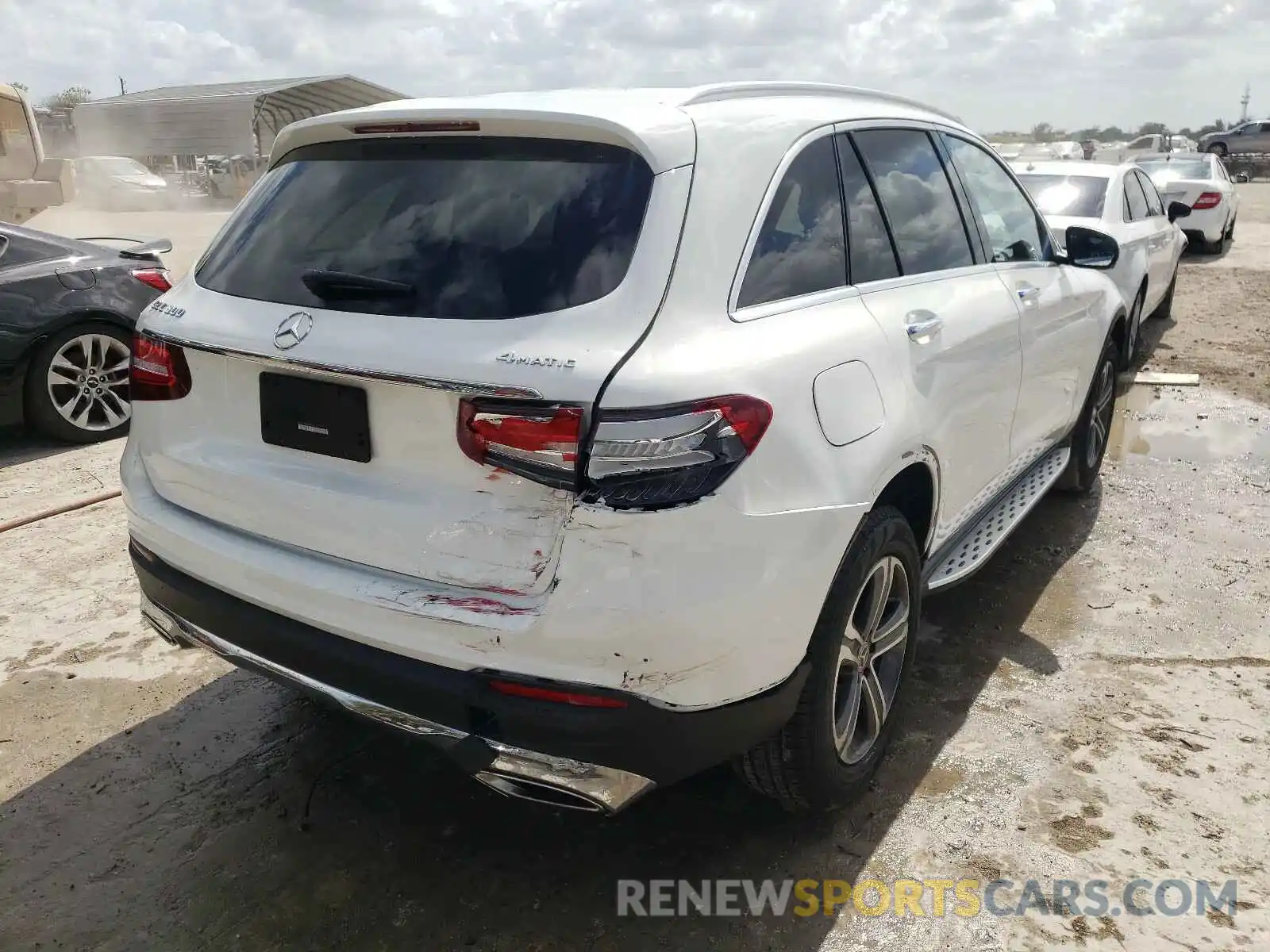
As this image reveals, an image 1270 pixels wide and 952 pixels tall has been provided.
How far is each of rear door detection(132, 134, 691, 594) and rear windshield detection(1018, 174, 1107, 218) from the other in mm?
5924

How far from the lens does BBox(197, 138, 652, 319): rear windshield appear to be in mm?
2078

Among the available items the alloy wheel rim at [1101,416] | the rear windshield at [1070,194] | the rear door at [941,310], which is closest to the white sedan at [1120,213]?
the rear windshield at [1070,194]

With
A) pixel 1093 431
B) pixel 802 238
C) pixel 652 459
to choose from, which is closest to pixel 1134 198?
pixel 1093 431

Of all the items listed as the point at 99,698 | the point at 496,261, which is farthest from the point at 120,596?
the point at 496,261

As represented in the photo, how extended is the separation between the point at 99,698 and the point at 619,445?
240cm

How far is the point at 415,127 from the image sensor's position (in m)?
2.36

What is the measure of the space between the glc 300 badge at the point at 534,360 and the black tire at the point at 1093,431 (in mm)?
3443

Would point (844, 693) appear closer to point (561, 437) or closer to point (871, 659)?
point (871, 659)

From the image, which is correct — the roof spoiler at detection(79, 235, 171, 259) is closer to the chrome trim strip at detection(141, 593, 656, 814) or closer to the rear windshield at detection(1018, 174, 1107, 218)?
the chrome trim strip at detection(141, 593, 656, 814)

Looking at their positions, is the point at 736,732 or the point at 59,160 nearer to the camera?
the point at 736,732

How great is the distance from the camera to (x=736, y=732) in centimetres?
210

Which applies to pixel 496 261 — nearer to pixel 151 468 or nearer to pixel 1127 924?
pixel 151 468

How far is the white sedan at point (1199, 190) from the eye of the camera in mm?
13961

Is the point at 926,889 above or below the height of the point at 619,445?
below
